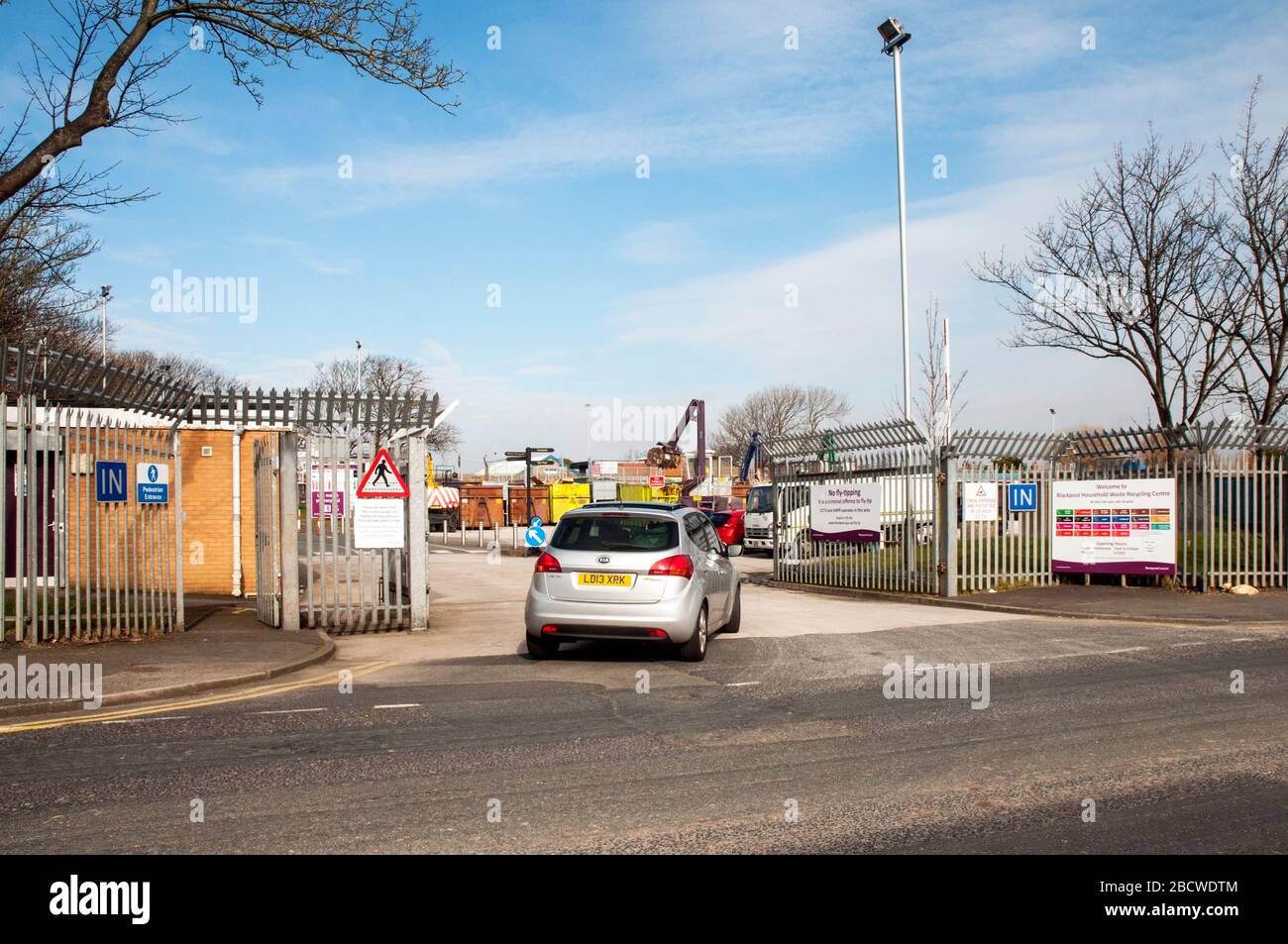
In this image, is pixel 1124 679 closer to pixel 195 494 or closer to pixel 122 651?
pixel 122 651

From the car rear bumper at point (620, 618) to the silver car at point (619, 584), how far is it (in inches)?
0.4

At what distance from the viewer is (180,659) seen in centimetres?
1078

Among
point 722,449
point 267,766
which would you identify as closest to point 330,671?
point 267,766

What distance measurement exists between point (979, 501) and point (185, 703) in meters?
13.3

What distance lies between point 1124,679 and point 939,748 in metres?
3.83

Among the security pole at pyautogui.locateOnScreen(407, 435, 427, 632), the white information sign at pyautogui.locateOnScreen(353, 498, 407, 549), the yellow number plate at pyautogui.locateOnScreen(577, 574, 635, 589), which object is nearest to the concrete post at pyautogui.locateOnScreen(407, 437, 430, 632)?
the security pole at pyautogui.locateOnScreen(407, 435, 427, 632)

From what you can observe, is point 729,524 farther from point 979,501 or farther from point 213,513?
point 213,513

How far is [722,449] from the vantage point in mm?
96375

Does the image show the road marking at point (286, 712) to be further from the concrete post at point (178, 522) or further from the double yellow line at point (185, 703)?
the concrete post at point (178, 522)

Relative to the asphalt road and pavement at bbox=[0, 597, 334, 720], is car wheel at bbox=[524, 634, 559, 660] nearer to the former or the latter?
the asphalt road

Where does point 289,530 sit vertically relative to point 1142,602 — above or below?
above

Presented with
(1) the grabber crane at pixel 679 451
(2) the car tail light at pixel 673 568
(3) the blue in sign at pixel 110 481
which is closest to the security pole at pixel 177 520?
(3) the blue in sign at pixel 110 481

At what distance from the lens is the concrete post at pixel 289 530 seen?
13188mm
